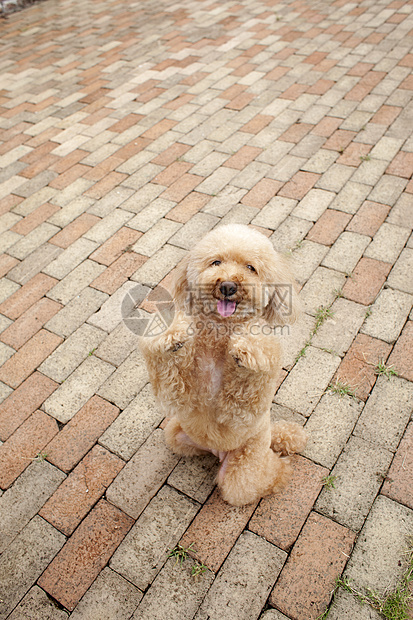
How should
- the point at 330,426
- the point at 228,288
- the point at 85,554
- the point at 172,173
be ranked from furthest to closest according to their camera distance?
1. the point at 172,173
2. the point at 330,426
3. the point at 85,554
4. the point at 228,288

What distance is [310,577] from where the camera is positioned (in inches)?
75.1

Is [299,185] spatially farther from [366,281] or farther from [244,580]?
[244,580]

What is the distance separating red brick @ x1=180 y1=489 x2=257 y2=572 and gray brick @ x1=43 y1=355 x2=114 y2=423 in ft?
3.44

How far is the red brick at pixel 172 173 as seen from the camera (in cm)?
412

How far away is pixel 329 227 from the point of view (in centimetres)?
344

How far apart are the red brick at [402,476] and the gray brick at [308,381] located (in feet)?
1.74

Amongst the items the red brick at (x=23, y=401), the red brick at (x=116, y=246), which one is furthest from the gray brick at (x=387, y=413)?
the red brick at (x=116, y=246)

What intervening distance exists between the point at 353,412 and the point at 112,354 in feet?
5.43

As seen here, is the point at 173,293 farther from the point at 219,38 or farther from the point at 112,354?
the point at 219,38

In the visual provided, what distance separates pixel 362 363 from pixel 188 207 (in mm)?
2138

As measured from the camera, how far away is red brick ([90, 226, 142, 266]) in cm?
349

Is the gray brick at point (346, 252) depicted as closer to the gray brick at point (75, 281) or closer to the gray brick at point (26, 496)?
the gray brick at point (75, 281)

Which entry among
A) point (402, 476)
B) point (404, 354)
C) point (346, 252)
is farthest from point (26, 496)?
point (346, 252)

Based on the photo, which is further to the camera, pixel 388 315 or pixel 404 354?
pixel 388 315
